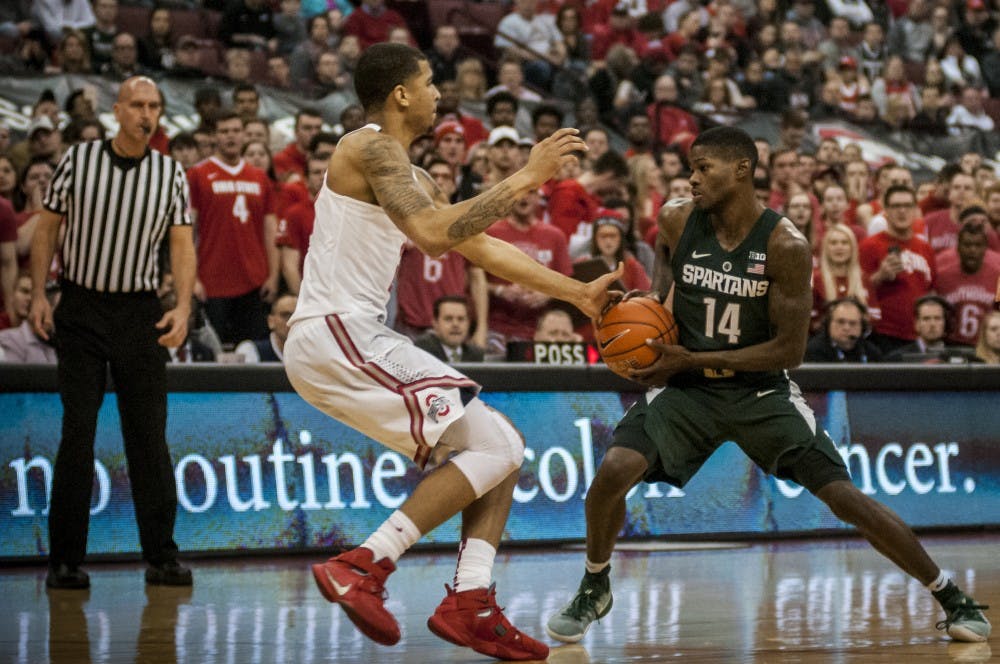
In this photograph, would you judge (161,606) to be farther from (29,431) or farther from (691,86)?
(691,86)

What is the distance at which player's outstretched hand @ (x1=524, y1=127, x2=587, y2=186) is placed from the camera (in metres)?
4.77

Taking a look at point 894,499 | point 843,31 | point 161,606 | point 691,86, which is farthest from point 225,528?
point 843,31

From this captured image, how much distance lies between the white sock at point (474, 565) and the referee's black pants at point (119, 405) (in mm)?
2620

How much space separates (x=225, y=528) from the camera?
8.13 metres

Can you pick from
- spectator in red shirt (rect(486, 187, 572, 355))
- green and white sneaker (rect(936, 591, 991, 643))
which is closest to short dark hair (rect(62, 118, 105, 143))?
spectator in red shirt (rect(486, 187, 572, 355))

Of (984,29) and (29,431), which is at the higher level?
(984,29)

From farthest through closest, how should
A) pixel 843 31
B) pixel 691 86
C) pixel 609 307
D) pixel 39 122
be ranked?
pixel 843 31 < pixel 691 86 < pixel 39 122 < pixel 609 307

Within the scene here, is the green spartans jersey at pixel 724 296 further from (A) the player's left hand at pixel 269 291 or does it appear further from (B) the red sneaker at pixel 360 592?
(A) the player's left hand at pixel 269 291

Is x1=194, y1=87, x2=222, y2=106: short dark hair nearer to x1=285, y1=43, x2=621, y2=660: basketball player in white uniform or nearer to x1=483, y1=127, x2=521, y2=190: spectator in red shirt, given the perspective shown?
x1=483, y1=127, x2=521, y2=190: spectator in red shirt

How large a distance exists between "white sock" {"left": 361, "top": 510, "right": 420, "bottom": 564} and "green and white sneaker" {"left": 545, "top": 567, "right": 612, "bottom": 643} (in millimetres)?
795

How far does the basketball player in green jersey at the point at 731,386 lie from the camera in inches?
220

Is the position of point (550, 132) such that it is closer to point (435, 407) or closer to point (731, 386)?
point (731, 386)

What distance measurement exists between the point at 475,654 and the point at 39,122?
7.11m

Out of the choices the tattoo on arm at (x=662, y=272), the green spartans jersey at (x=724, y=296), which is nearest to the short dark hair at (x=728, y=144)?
the green spartans jersey at (x=724, y=296)
